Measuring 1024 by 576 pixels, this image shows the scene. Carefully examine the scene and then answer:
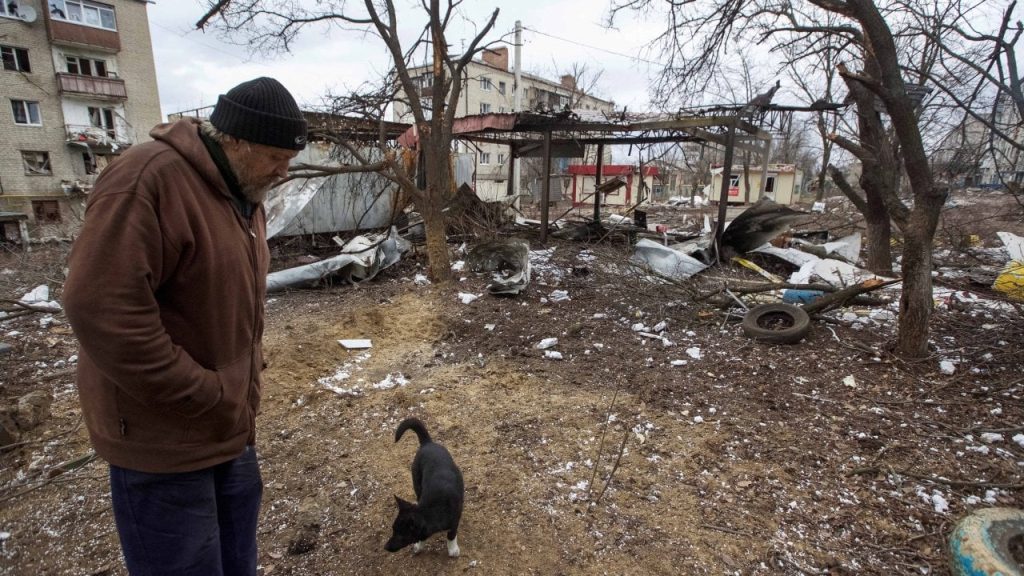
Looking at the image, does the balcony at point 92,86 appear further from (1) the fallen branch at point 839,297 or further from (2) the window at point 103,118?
(1) the fallen branch at point 839,297

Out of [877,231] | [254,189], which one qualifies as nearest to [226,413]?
[254,189]

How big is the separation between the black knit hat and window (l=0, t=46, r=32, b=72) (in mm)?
31083

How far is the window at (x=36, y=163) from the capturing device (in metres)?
22.3

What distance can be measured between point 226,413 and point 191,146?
2.43ft

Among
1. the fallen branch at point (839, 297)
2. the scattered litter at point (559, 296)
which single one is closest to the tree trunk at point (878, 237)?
the fallen branch at point (839, 297)

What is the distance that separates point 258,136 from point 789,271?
9554 millimetres

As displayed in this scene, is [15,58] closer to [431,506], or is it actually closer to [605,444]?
Answer: [431,506]

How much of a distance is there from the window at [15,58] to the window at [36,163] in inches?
147

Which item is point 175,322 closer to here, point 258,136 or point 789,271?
point 258,136

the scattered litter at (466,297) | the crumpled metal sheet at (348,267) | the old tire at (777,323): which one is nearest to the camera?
the old tire at (777,323)

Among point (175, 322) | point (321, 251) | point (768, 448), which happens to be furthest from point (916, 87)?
point (321, 251)

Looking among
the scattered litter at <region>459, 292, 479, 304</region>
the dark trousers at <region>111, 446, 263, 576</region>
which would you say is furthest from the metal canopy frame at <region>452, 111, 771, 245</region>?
the dark trousers at <region>111, 446, 263, 576</region>

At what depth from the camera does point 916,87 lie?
4.27 meters

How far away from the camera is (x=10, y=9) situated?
22.0m
